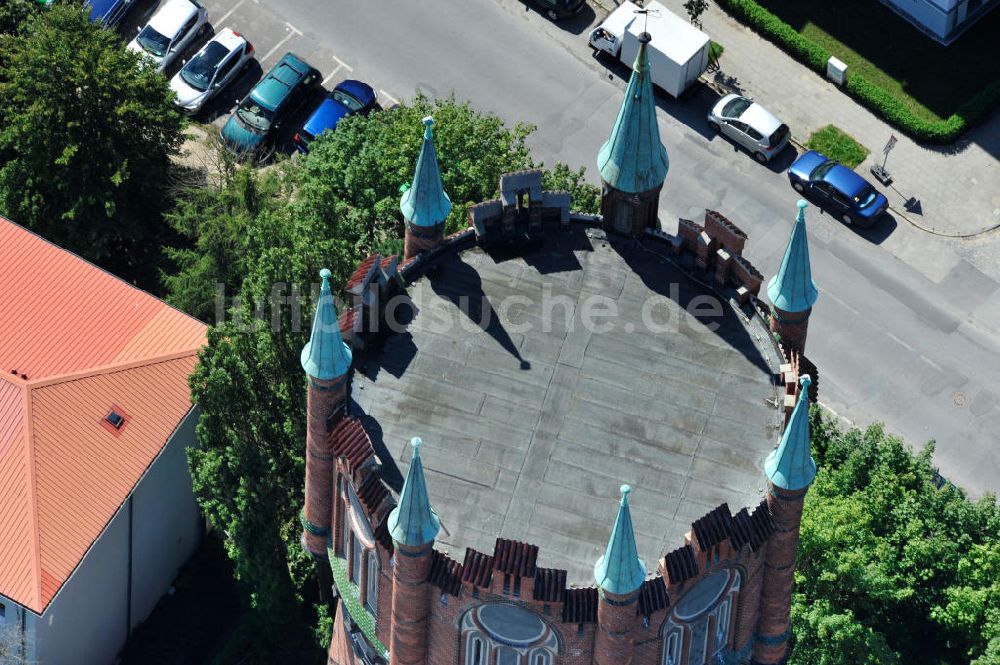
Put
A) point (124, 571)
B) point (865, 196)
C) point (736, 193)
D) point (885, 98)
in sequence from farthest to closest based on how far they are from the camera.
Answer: point (885, 98), point (736, 193), point (865, 196), point (124, 571)

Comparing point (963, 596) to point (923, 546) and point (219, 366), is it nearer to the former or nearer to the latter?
point (923, 546)

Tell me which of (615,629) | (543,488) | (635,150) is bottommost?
(615,629)

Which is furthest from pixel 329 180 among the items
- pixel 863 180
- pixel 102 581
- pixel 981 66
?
pixel 981 66

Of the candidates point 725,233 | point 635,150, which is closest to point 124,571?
point 635,150

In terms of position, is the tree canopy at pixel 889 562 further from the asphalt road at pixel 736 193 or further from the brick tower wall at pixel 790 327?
the brick tower wall at pixel 790 327

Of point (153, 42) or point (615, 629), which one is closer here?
point (615, 629)

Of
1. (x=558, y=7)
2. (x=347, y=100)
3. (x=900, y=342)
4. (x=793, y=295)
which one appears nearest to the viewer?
(x=793, y=295)

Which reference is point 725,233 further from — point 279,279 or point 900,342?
point 900,342

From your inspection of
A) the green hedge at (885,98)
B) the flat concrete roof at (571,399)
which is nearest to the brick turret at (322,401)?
the flat concrete roof at (571,399)
